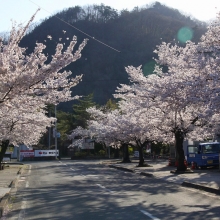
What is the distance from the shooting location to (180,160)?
84.6 ft

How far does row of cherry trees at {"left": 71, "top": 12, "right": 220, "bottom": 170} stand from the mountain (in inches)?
2614

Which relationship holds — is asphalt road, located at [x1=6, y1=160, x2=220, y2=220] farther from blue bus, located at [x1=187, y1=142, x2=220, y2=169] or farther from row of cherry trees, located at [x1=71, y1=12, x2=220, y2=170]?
blue bus, located at [x1=187, y1=142, x2=220, y2=169]

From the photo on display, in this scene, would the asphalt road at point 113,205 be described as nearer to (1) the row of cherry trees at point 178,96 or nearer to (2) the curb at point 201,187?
(2) the curb at point 201,187

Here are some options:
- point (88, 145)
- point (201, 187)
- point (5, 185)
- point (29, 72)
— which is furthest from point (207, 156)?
point (88, 145)

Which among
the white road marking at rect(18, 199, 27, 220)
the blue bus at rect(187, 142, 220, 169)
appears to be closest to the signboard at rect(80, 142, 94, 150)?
the blue bus at rect(187, 142, 220, 169)

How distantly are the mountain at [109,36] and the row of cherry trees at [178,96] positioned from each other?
66398 mm

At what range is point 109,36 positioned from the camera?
415 feet

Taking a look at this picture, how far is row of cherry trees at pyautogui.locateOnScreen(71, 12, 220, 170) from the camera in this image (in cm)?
1484

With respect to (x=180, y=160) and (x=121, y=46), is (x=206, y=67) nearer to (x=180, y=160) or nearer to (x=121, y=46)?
(x=180, y=160)

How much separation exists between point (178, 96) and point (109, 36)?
4344 inches

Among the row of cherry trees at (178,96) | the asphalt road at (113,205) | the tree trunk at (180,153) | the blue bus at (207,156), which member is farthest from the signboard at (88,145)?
the asphalt road at (113,205)

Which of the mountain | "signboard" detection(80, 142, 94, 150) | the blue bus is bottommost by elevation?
the blue bus

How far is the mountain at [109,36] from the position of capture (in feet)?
366

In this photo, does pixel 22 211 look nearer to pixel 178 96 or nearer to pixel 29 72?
pixel 29 72
